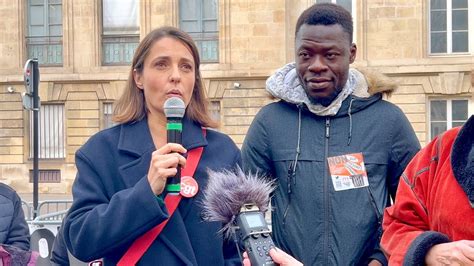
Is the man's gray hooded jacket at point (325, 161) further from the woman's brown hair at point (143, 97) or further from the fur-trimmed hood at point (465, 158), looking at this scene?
the fur-trimmed hood at point (465, 158)

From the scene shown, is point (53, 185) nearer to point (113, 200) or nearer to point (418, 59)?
point (418, 59)

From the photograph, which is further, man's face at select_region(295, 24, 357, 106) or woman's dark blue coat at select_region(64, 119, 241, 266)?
man's face at select_region(295, 24, 357, 106)

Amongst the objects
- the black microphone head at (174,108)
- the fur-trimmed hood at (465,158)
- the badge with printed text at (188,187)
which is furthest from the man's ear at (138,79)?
the fur-trimmed hood at (465,158)

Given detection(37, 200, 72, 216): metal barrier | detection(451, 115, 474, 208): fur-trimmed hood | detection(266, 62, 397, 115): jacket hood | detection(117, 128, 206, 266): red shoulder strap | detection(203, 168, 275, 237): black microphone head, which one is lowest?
detection(37, 200, 72, 216): metal barrier

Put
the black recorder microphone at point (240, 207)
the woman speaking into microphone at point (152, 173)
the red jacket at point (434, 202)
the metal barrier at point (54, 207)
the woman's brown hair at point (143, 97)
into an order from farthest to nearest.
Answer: the metal barrier at point (54, 207) → the woman's brown hair at point (143, 97) → the woman speaking into microphone at point (152, 173) → the red jacket at point (434, 202) → the black recorder microphone at point (240, 207)

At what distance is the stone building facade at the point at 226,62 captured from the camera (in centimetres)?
2256

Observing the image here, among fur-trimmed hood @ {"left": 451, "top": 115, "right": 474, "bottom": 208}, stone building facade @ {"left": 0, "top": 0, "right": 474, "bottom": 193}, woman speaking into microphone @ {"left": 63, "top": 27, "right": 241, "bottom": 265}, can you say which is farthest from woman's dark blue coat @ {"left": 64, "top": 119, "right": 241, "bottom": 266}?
stone building facade @ {"left": 0, "top": 0, "right": 474, "bottom": 193}

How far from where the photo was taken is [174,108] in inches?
95.3

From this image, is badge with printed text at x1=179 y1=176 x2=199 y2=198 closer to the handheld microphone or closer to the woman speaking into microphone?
the woman speaking into microphone

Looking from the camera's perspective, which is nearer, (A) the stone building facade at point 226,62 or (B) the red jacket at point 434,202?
(B) the red jacket at point 434,202

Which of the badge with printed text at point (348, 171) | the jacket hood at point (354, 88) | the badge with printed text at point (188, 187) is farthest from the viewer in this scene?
the jacket hood at point (354, 88)

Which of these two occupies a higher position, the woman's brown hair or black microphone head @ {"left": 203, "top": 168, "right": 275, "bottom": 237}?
the woman's brown hair

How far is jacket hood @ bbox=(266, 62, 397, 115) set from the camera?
3152 millimetres

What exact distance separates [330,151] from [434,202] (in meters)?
0.79
